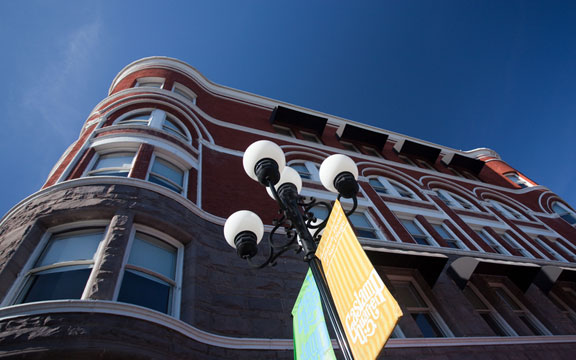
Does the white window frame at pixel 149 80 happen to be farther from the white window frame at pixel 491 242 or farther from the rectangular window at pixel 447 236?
the white window frame at pixel 491 242

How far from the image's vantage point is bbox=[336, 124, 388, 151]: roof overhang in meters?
20.6

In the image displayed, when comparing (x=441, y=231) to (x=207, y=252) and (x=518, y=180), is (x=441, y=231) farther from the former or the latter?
(x=518, y=180)

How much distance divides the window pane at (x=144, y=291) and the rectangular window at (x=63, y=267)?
2.16 ft

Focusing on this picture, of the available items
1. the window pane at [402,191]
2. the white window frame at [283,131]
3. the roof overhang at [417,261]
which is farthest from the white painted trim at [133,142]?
the window pane at [402,191]

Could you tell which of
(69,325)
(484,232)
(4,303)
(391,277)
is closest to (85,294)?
(69,325)

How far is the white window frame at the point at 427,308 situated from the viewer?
9.50m

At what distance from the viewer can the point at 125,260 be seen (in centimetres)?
670

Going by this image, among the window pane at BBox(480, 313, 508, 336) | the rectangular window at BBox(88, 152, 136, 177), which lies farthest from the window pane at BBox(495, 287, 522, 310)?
the rectangular window at BBox(88, 152, 136, 177)

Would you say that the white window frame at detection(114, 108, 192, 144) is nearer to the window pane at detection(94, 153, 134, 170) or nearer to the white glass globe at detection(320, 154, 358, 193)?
the window pane at detection(94, 153, 134, 170)

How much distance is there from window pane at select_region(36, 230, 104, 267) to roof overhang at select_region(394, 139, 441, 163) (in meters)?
18.8

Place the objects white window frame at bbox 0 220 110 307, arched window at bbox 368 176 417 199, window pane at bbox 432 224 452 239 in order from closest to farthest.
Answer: white window frame at bbox 0 220 110 307 → window pane at bbox 432 224 452 239 → arched window at bbox 368 176 417 199

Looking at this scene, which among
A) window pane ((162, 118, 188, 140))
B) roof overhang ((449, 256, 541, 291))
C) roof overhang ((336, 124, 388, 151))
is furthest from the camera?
roof overhang ((336, 124, 388, 151))

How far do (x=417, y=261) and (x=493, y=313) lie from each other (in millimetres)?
3070

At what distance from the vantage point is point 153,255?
746 cm
